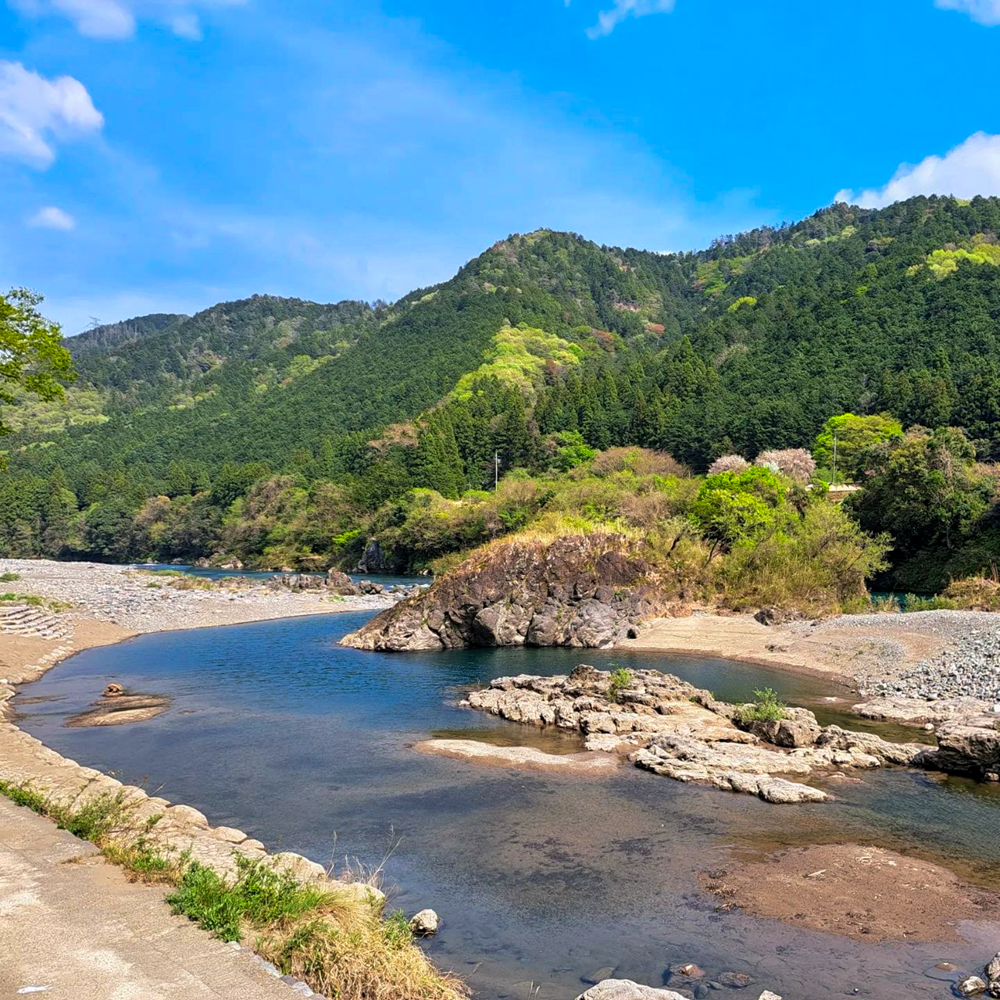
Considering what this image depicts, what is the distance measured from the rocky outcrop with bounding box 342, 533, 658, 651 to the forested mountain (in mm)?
54588

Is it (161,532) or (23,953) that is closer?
(23,953)

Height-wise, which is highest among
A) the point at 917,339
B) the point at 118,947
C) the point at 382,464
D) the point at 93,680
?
the point at 917,339

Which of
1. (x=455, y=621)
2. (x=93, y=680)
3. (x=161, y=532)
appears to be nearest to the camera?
(x=93, y=680)

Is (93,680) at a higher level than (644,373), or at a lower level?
lower

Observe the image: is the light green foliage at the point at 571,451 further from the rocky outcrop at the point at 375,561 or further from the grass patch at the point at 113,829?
the grass patch at the point at 113,829

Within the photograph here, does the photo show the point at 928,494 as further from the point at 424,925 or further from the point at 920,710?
the point at 424,925

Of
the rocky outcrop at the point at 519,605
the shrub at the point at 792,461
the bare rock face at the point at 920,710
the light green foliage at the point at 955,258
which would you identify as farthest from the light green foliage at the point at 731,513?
the light green foliage at the point at 955,258

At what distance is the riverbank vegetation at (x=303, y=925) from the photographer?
331 inches

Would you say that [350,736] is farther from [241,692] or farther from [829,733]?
[829,733]

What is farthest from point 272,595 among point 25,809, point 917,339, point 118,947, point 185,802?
point 917,339

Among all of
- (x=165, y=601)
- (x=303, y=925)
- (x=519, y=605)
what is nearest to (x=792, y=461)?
(x=519, y=605)

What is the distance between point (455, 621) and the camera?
4178cm

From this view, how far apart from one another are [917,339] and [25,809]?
10734cm

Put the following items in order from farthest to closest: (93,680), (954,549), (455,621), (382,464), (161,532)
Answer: (161,532)
(382,464)
(954,549)
(455,621)
(93,680)
